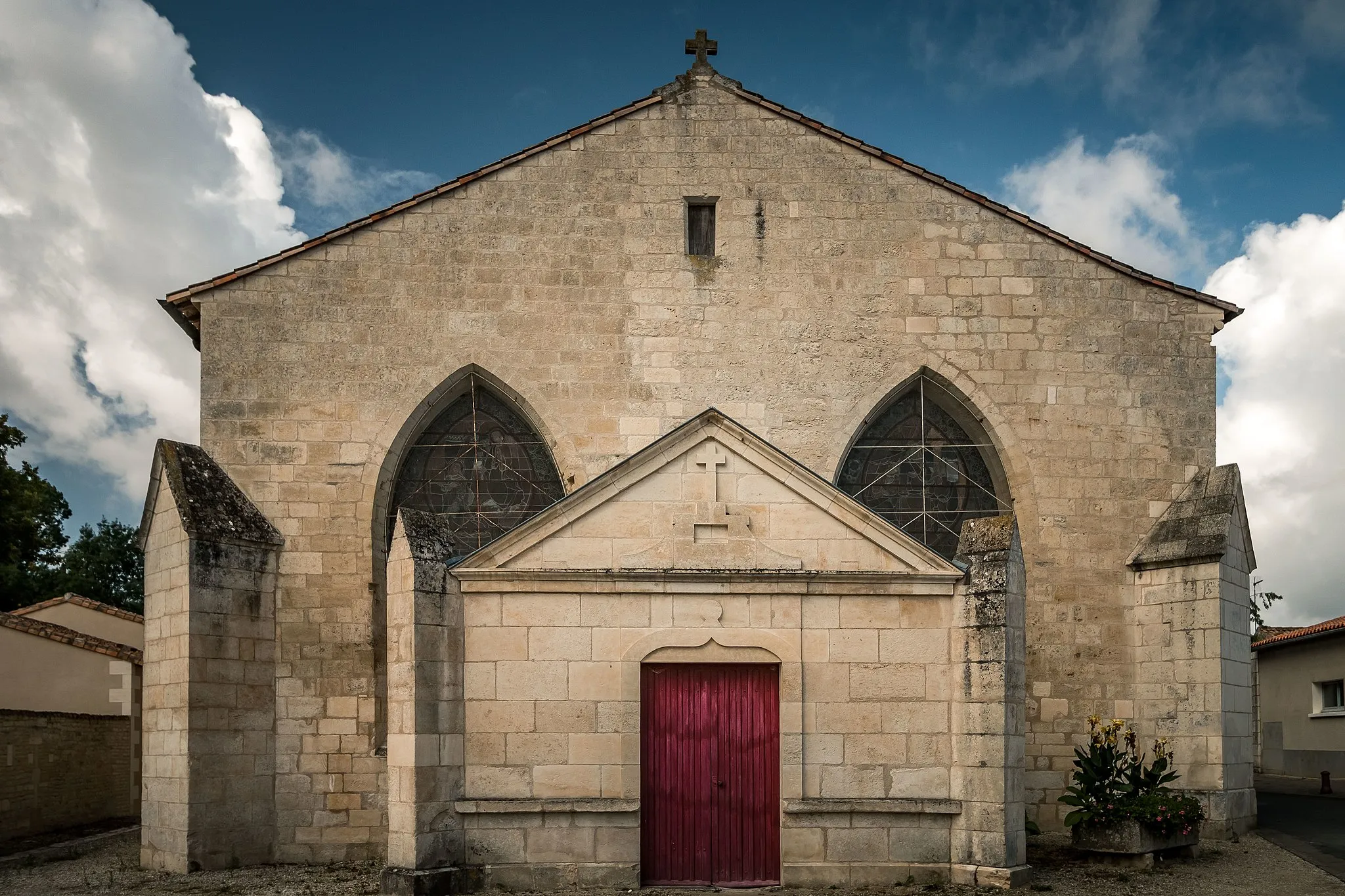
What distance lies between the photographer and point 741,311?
1473 cm

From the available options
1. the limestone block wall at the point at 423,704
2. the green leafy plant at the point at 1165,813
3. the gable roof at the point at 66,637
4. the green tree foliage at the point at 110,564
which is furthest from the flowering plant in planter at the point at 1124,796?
the green tree foliage at the point at 110,564

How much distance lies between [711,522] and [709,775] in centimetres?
224

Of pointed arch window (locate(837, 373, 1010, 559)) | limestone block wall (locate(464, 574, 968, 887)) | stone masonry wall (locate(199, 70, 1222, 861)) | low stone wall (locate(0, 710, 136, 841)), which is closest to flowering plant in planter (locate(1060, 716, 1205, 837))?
stone masonry wall (locate(199, 70, 1222, 861))

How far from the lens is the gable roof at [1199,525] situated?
1377cm

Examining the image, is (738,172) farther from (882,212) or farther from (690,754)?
(690,754)

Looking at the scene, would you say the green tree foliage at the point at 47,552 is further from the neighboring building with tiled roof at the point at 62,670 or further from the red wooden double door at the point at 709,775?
the red wooden double door at the point at 709,775

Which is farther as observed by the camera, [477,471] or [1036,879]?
[477,471]

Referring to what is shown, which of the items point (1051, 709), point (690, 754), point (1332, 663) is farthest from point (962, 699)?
point (1332, 663)

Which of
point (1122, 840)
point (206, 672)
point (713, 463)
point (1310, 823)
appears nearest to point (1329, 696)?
point (1310, 823)

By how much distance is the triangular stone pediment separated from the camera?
35.9ft

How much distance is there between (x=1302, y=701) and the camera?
89.3 ft

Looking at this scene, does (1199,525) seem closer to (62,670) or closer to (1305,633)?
(1305,633)

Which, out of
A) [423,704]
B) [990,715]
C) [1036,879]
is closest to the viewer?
[423,704]

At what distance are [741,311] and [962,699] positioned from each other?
5805 millimetres
